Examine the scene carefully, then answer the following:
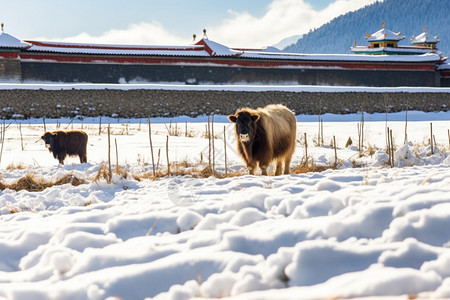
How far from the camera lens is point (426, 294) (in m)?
1.84

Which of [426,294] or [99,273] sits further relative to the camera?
[99,273]

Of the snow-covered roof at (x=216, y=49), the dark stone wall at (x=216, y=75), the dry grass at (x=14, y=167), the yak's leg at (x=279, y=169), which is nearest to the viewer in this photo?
the yak's leg at (x=279, y=169)

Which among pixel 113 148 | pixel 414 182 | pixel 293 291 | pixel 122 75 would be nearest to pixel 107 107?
pixel 122 75

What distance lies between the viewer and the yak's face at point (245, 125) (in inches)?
222

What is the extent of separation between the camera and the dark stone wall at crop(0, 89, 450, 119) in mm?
16625

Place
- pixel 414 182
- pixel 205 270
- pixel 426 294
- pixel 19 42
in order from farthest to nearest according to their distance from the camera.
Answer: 1. pixel 19 42
2. pixel 414 182
3. pixel 205 270
4. pixel 426 294

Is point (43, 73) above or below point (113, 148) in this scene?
above

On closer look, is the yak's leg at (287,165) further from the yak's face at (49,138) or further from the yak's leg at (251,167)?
the yak's face at (49,138)

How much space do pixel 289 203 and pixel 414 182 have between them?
1.12 meters

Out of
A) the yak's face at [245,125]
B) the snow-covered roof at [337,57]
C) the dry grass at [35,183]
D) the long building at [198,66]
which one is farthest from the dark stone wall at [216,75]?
the yak's face at [245,125]

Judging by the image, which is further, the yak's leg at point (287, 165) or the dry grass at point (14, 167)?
the dry grass at point (14, 167)

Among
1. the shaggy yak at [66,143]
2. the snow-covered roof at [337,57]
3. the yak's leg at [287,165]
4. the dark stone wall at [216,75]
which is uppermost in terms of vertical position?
the snow-covered roof at [337,57]

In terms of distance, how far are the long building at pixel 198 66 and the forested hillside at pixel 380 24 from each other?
314 ft

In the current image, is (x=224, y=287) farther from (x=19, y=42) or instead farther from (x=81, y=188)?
(x=19, y=42)
